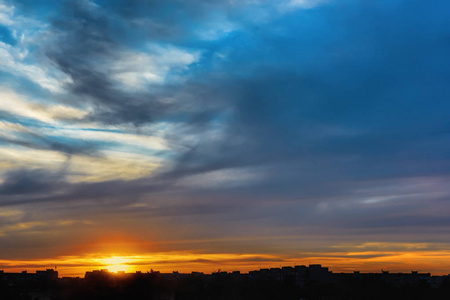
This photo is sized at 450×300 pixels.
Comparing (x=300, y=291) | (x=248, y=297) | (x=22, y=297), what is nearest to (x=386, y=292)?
(x=300, y=291)

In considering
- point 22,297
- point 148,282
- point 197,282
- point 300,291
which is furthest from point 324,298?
point 148,282

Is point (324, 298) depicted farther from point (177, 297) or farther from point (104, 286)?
point (104, 286)

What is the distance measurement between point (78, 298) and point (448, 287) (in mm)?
152996

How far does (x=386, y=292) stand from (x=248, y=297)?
43.3 metres

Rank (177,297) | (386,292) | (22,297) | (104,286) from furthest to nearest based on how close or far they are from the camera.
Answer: (386,292) → (177,297) → (22,297) → (104,286)

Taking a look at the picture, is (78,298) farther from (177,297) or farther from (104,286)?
(177,297)

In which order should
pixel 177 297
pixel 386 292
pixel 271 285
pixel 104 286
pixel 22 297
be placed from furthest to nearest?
1. pixel 271 285
2. pixel 386 292
3. pixel 177 297
4. pixel 22 297
5. pixel 104 286

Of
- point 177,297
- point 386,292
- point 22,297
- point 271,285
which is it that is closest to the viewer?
point 22,297

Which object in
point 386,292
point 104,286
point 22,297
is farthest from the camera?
point 386,292

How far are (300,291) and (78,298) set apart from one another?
415 ft

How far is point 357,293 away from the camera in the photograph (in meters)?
186

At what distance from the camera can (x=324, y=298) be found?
181m

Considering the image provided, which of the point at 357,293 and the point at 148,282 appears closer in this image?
the point at 148,282

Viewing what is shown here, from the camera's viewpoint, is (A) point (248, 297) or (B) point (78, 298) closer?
(B) point (78, 298)
